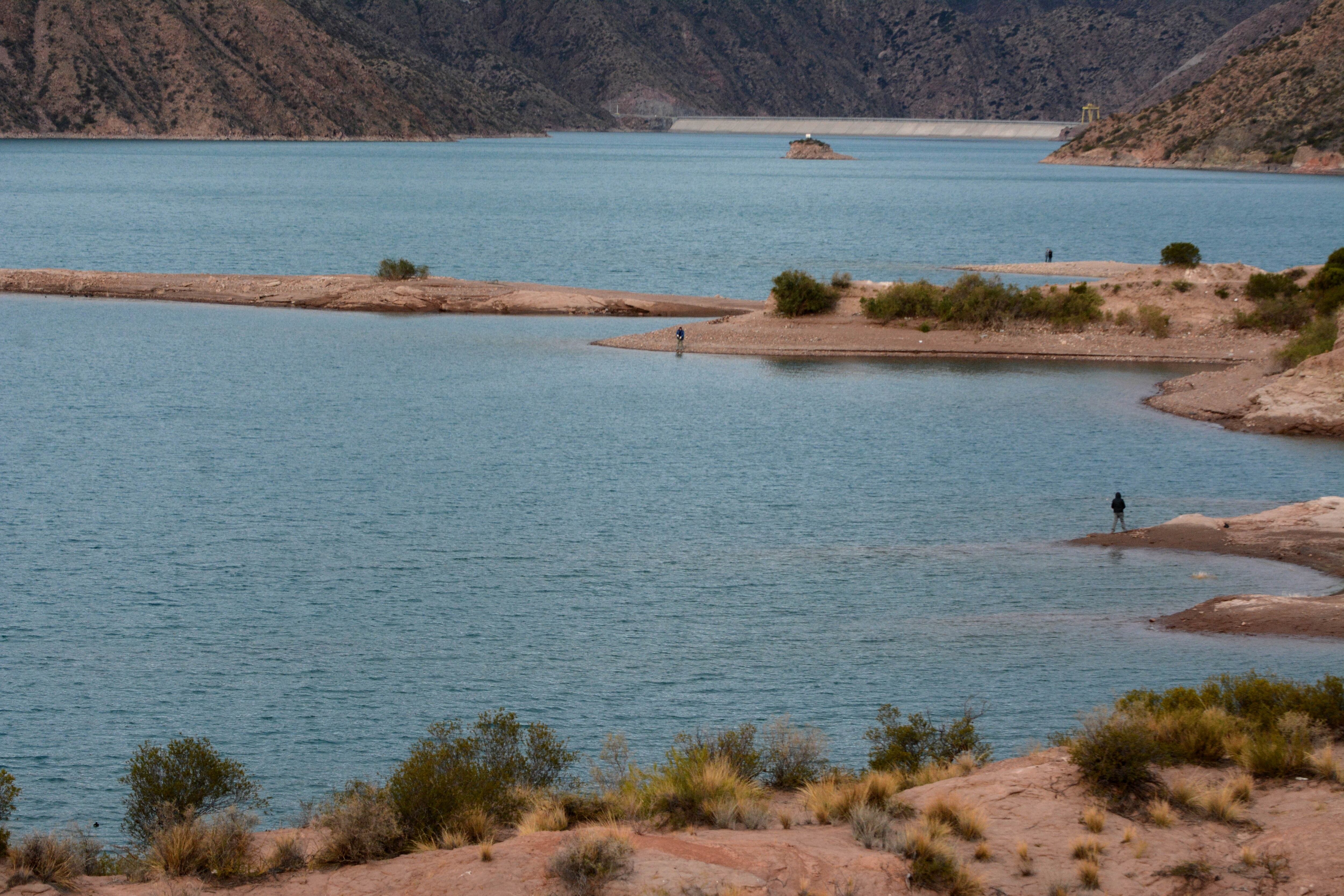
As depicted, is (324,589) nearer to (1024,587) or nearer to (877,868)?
(1024,587)

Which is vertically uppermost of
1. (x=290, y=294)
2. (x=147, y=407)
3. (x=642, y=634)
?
(x=290, y=294)

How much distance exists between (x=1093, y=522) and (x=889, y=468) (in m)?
7.82

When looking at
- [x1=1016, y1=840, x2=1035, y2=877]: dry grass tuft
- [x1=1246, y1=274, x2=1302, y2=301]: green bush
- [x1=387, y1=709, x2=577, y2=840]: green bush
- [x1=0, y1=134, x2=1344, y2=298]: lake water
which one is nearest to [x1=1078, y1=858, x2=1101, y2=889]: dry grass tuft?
[x1=1016, y1=840, x2=1035, y2=877]: dry grass tuft

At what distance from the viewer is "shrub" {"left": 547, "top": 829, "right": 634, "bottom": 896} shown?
13.0m

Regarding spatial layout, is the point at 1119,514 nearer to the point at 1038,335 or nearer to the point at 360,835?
the point at 360,835

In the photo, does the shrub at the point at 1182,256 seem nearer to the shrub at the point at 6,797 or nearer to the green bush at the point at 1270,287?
the green bush at the point at 1270,287

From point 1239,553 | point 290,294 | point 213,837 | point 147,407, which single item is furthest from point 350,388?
point 213,837

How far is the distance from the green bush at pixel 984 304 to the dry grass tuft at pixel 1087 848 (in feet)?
173

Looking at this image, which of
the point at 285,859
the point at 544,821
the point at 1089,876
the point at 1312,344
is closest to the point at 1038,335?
the point at 1312,344

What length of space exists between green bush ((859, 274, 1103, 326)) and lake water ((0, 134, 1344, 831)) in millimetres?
5257

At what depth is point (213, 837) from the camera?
14.1 metres

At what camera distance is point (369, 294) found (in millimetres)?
78188

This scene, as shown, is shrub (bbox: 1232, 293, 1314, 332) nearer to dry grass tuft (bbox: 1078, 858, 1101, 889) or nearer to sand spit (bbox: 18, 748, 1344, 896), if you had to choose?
sand spit (bbox: 18, 748, 1344, 896)

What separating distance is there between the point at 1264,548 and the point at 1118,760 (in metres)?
18.1
